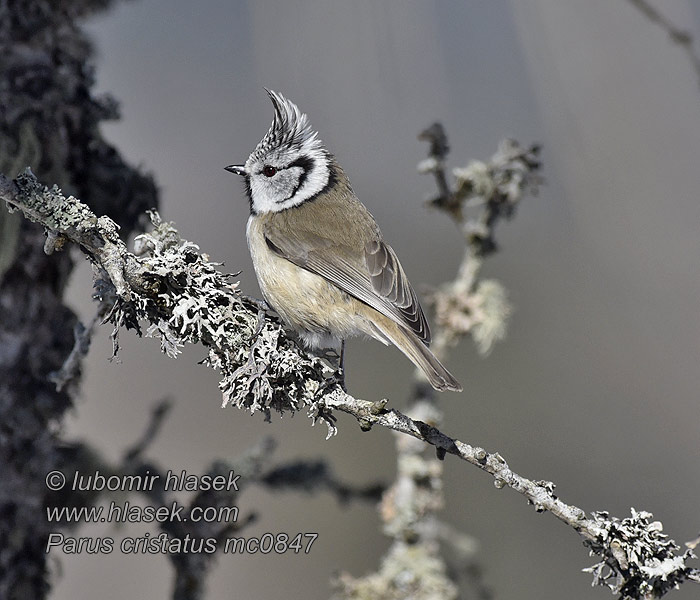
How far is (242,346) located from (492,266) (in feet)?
8.08

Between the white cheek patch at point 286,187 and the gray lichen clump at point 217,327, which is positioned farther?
the white cheek patch at point 286,187

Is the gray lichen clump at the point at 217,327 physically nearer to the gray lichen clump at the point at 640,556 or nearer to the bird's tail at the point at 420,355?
the bird's tail at the point at 420,355

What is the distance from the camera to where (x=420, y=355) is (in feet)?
7.06

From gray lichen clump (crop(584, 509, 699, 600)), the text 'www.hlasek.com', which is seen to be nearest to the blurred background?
the text 'www.hlasek.com'

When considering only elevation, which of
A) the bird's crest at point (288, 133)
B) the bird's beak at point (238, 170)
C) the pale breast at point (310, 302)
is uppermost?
the bird's crest at point (288, 133)

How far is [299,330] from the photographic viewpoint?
2.24 m

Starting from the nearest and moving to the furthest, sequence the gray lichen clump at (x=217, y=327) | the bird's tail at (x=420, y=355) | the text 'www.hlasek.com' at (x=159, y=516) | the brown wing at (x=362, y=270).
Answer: the gray lichen clump at (x=217, y=327) < the bird's tail at (x=420, y=355) < the text 'www.hlasek.com' at (x=159, y=516) < the brown wing at (x=362, y=270)

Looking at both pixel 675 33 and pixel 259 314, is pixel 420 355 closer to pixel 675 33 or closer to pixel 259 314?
pixel 259 314

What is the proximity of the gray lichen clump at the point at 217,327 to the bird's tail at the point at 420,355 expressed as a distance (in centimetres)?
34

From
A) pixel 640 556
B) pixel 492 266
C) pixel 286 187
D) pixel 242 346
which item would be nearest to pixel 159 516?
pixel 242 346

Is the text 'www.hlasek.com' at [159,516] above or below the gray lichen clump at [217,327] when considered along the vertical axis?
below

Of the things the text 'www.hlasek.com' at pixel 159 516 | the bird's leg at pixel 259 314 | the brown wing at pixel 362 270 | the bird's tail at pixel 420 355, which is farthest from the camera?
the brown wing at pixel 362 270

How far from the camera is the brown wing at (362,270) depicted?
228 centimetres

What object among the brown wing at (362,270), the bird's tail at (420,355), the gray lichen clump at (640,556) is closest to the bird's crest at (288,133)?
→ the brown wing at (362,270)
